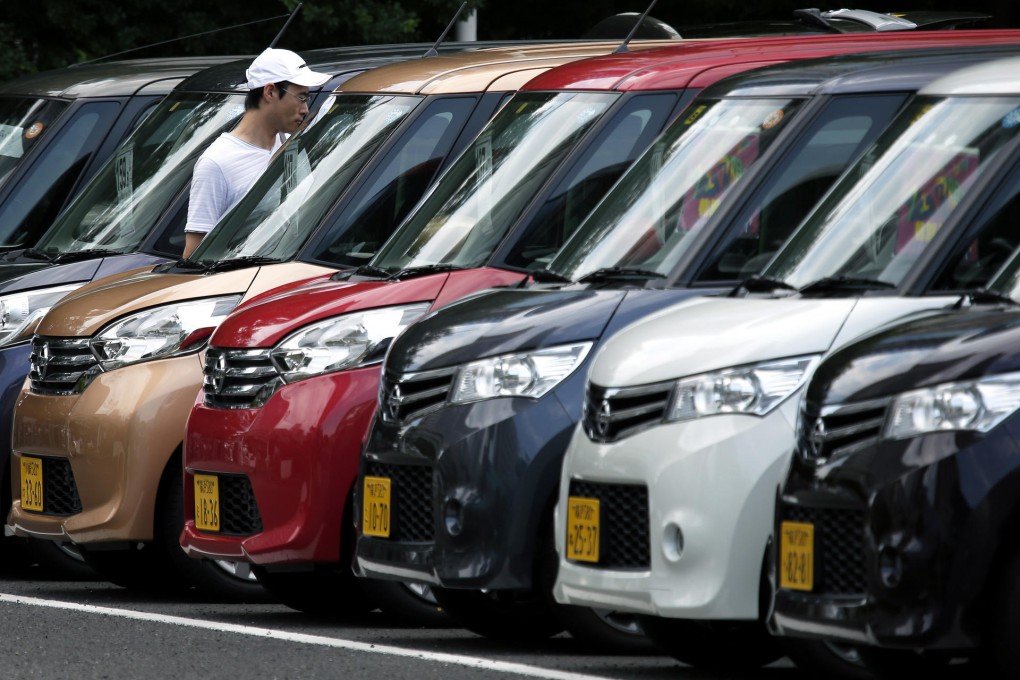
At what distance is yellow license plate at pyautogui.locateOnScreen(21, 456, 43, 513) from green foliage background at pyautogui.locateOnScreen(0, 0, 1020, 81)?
9980 mm

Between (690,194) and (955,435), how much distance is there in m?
2.32

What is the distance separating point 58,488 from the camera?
973 cm

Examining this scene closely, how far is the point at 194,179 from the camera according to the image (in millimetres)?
10805

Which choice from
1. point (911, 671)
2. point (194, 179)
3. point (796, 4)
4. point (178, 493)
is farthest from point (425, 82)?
point (796, 4)

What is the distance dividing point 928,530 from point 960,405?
316 mm

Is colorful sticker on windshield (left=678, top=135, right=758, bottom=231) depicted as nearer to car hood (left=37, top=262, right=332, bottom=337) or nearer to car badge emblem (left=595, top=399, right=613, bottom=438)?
car badge emblem (left=595, top=399, right=613, bottom=438)

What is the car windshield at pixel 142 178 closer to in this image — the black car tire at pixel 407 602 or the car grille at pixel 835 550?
the black car tire at pixel 407 602

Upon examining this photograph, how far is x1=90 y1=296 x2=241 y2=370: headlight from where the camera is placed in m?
9.52

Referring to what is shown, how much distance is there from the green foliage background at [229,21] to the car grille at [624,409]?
42.1ft

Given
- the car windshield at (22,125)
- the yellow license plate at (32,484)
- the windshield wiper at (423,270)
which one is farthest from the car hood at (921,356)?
the car windshield at (22,125)

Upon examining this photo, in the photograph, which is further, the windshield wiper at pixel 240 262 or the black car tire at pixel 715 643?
→ the windshield wiper at pixel 240 262

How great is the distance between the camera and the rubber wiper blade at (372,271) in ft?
29.1


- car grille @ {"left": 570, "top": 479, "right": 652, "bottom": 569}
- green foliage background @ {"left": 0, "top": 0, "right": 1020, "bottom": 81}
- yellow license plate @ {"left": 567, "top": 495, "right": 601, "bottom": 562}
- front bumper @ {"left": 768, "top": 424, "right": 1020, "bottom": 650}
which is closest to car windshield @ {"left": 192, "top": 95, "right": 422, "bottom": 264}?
yellow license plate @ {"left": 567, "top": 495, "right": 601, "bottom": 562}

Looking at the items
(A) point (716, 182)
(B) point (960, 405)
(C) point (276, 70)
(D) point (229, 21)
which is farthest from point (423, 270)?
(D) point (229, 21)
